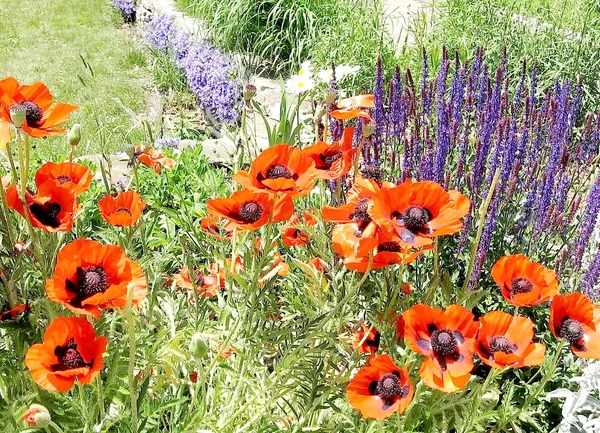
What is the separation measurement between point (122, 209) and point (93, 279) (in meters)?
0.36

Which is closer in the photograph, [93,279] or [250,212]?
[93,279]

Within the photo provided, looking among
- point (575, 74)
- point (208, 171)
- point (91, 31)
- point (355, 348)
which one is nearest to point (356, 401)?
point (355, 348)

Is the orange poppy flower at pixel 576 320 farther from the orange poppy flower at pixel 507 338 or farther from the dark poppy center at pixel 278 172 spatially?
the dark poppy center at pixel 278 172

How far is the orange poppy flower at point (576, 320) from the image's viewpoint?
1.29 metres

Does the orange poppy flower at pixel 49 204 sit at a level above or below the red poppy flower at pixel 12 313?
above

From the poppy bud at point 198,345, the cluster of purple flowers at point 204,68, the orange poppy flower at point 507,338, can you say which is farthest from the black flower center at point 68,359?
the cluster of purple flowers at point 204,68

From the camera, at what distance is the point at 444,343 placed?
1.19m

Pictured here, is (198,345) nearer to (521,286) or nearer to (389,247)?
(389,247)

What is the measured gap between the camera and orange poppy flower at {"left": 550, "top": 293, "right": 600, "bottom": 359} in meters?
1.29

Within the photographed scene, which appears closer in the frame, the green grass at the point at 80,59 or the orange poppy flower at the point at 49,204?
the orange poppy flower at the point at 49,204

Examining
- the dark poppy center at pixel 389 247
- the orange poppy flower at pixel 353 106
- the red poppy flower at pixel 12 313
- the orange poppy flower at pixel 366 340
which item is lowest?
the orange poppy flower at pixel 366 340

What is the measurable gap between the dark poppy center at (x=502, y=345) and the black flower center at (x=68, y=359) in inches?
28.4

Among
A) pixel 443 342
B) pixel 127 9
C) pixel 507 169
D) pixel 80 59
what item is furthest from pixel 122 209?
pixel 127 9

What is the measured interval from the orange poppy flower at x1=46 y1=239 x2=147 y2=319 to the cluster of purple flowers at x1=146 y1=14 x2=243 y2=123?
2.55 meters
